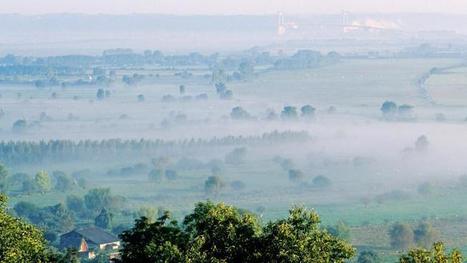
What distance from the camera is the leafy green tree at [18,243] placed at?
62.0 ft

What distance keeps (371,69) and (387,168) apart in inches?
2925

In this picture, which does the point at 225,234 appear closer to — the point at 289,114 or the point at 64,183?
the point at 64,183

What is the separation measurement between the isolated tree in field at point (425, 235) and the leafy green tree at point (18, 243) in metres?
25.6

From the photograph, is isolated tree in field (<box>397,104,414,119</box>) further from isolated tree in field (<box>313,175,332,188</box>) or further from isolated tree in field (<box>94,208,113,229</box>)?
isolated tree in field (<box>94,208,113,229</box>)

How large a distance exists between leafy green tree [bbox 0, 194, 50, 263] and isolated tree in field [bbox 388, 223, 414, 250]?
81.4ft

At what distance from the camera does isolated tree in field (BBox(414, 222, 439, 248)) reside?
43.4 meters

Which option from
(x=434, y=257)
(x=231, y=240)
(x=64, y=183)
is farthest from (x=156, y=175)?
(x=434, y=257)

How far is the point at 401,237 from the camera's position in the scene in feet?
140

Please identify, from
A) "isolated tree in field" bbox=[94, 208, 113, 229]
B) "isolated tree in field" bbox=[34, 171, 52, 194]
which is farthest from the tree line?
"isolated tree in field" bbox=[94, 208, 113, 229]

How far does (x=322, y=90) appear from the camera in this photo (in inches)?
4791

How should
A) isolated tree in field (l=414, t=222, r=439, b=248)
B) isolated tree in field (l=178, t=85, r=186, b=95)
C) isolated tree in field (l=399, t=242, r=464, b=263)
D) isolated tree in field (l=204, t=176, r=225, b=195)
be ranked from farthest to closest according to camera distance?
isolated tree in field (l=178, t=85, r=186, b=95) → isolated tree in field (l=204, t=176, r=225, b=195) → isolated tree in field (l=414, t=222, r=439, b=248) → isolated tree in field (l=399, t=242, r=464, b=263)

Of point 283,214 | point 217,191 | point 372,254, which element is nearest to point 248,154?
point 217,191

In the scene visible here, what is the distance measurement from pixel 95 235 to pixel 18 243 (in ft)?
81.1

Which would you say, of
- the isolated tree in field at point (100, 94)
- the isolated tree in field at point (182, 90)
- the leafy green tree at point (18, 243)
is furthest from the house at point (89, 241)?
the isolated tree in field at point (182, 90)
